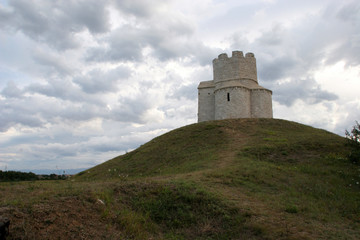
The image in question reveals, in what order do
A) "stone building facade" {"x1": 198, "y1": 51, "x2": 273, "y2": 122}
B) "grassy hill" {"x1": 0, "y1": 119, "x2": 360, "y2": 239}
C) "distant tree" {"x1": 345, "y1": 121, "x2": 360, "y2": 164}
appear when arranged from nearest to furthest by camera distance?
1. "grassy hill" {"x1": 0, "y1": 119, "x2": 360, "y2": 239}
2. "distant tree" {"x1": 345, "y1": 121, "x2": 360, "y2": 164}
3. "stone building facade" {"x1": 198, "y1": 51, "x2": 273, "y2": 122}

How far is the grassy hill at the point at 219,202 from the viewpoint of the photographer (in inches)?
274

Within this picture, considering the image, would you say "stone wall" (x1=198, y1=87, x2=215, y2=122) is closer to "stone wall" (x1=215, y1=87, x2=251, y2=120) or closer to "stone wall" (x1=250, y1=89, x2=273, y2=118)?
"stone wall" (x1=215, y1=87, x2=251, y2=120)

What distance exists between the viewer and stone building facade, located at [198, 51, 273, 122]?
33344 mm

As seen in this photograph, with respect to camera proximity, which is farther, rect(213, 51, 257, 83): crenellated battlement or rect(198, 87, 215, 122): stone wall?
rect(198, 87, 215, 122): stone wall

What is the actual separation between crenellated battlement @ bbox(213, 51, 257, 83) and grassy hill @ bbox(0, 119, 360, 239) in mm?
19467

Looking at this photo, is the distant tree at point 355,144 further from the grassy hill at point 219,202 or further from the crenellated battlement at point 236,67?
the crenellated battlement at point 236,67

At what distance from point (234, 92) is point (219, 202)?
83.7ft

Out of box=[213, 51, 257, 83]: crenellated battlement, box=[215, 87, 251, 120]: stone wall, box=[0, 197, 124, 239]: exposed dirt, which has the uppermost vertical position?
box=[213, 51, 257, 83]: crenellated battlement

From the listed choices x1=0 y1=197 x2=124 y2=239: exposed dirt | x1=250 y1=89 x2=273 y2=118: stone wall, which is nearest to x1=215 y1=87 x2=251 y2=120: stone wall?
x1=250 y1=89 x2=273 y2=118: stone wall

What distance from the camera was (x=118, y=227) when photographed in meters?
7.14

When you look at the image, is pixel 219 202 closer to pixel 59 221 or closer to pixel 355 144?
pixel 59 221

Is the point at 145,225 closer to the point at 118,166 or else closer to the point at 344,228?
the point at 344,228

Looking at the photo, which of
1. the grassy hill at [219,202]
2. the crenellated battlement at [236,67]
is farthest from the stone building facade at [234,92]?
the grassy hill at [219,202]

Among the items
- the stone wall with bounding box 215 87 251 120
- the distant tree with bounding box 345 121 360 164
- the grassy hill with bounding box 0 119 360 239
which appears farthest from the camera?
the stone wall with bounding box 215 87 251 120
